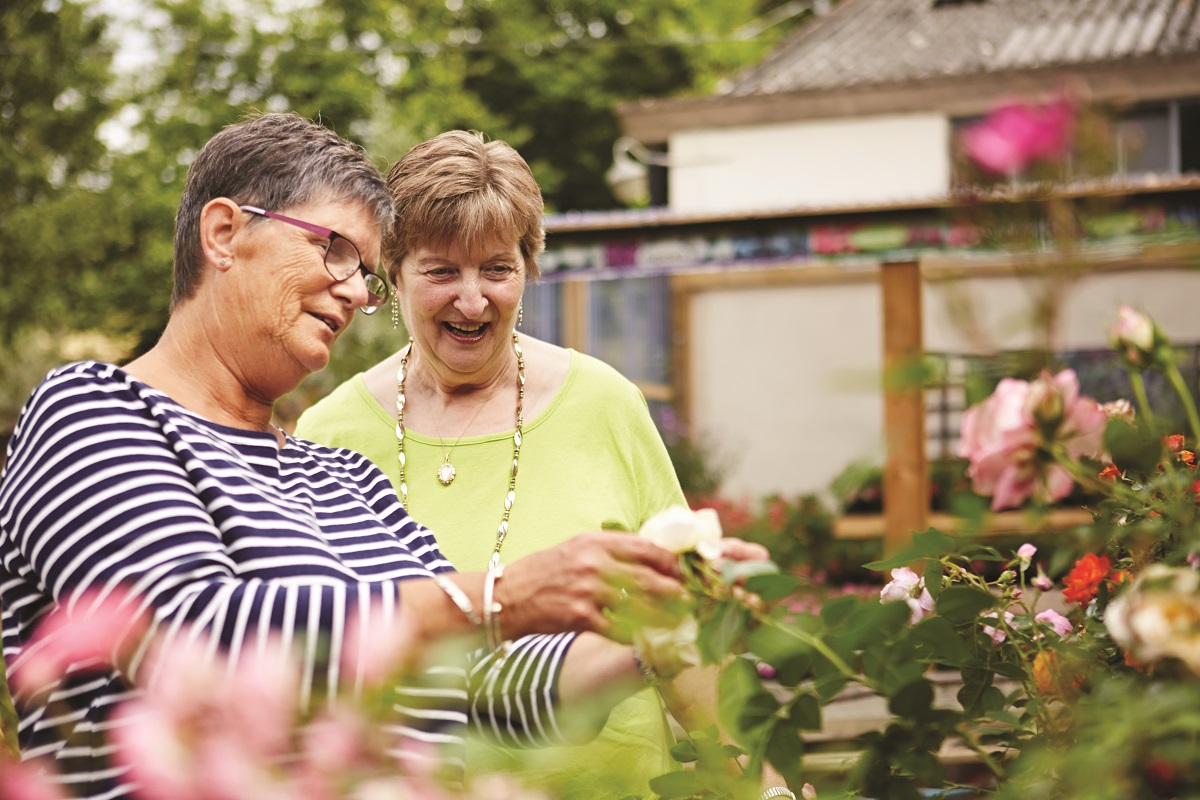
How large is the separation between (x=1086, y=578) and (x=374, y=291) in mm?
1129

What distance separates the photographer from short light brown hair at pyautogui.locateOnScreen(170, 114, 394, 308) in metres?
1.69

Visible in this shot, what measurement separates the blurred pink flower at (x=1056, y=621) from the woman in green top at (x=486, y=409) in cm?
91

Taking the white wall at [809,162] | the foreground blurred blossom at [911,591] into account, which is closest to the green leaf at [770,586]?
the foreground blurred blossom at [911,591]

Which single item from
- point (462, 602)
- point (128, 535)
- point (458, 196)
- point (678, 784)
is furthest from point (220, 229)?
point (678, 784)

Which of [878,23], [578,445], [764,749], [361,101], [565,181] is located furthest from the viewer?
[565,181]

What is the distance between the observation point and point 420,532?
6.25 feet

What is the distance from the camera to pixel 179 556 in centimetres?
130

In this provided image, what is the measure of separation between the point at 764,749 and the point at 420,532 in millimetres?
948

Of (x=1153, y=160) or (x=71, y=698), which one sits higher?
(x=1153, y=160)

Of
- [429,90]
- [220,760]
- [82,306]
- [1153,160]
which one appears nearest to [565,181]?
[429,90]

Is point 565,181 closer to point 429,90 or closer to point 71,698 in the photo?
point 429,90

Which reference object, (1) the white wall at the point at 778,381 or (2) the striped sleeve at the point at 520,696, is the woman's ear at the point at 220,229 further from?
(1) the white wall at the point at 778,381

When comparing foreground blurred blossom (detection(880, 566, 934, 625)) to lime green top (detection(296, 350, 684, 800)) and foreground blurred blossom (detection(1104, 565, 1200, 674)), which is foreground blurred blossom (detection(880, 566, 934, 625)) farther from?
lime green top (detection(296, 350, 684, 800))

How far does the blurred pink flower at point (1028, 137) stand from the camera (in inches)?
36.6
